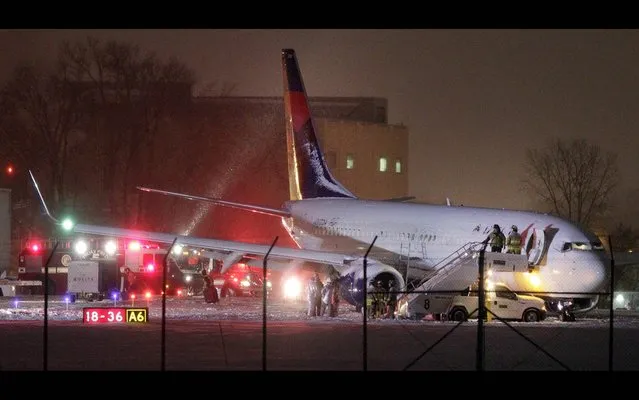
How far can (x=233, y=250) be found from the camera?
42500 mm

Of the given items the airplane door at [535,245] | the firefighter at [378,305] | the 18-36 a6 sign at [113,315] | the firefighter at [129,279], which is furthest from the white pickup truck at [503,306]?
the firefighter at [129,279]

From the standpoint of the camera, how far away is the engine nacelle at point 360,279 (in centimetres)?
3928

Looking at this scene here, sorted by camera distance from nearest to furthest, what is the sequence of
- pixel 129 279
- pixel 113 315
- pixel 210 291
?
pixel 113 315 → pixel 210 291 → pixel 129 279

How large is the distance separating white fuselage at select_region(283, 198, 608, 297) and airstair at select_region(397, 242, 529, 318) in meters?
1.35

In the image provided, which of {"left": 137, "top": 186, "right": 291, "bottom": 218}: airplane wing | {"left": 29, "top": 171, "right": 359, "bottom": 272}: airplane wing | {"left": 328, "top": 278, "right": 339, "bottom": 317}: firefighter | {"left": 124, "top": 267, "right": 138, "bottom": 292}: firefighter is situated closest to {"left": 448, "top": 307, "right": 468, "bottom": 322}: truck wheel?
{"left": 328, "top": 278, "right": 339, "bottom": 317}: firefighter

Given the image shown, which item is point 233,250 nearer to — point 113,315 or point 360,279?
point 360,279

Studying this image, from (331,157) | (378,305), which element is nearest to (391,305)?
(378,305)

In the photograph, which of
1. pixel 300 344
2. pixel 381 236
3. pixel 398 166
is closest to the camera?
pixel 300 344

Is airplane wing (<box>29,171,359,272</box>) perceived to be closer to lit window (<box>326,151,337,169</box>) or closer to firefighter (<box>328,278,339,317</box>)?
firefighter (<box>328,278,339,317</box>)

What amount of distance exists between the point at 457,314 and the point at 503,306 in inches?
56.1

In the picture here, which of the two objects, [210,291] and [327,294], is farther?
[210,291]
